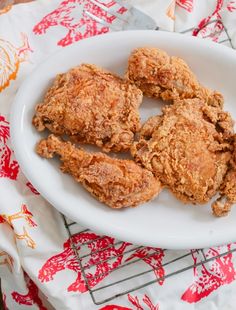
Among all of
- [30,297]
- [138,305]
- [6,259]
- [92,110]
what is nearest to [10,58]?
[92,110]

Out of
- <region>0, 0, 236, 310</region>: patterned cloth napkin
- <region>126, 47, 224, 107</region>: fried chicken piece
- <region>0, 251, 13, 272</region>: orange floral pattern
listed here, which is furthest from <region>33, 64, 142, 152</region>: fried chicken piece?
<region>0, 251, 13, 272</region>: orange floral pattern

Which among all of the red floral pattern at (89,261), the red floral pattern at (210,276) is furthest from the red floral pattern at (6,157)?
the red floral pattern at (210,276)

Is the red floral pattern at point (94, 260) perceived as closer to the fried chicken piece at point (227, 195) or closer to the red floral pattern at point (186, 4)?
the fried chicken piece at point (227, 195)

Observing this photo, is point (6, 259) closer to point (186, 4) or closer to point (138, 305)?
point (138, 305)

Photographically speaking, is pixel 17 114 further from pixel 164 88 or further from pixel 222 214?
pixel 222 214

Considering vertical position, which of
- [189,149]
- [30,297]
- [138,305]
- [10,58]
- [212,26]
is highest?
[212,26]
